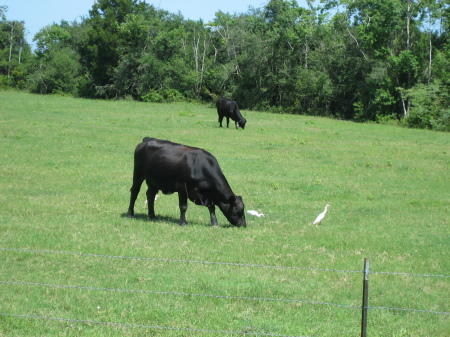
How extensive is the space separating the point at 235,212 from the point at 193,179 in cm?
125

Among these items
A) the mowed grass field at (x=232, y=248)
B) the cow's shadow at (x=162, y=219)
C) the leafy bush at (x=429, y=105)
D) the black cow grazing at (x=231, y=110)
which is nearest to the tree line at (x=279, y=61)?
the leafy bush at (x=429, y=105)

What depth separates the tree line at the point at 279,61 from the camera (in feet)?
170

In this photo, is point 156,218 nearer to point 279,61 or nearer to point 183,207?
point 183,207

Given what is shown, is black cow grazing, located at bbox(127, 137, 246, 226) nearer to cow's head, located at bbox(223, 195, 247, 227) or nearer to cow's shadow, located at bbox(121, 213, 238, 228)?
cow's head, located at bbox(223, 195, 247, 227)

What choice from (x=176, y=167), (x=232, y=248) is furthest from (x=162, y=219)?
(x=232, y=248)

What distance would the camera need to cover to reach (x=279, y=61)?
6147 cm

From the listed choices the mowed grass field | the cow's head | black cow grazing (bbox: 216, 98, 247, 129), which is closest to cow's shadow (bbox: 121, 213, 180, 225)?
the mowed grass field

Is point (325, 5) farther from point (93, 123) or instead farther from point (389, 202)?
point (389, 202)

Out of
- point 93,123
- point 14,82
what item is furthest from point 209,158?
point 14,82

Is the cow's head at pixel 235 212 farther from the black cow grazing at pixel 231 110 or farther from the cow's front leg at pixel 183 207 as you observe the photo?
the black cow grazing at pixel 231 110

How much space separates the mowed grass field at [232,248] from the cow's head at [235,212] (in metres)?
0.53

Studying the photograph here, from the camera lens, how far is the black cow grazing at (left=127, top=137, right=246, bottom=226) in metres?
14.2

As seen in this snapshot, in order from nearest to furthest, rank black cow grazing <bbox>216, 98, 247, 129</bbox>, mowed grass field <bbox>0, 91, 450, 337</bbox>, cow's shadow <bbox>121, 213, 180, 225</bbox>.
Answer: mowed grass field <bbox>0, 91, 450, 337</bbox>
cow's shadow <bbox>121, 213, 180, 225</bbox>
black cow grazing <bbox>216, 98, 247, 129</bbox>

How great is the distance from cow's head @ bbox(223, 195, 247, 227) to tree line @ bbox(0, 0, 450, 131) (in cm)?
3450
